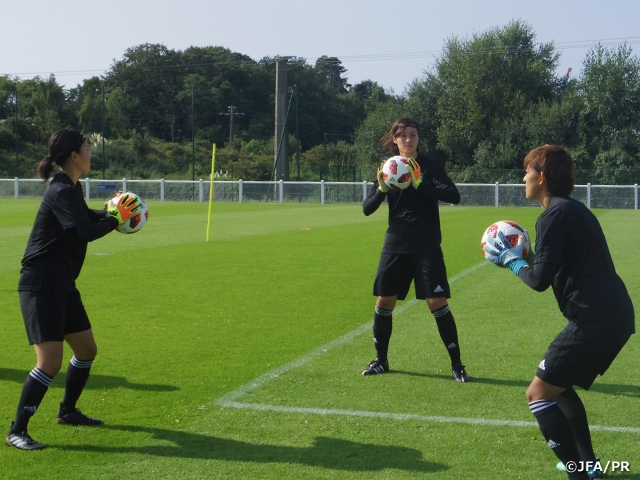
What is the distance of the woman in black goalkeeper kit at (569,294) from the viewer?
12.7 ft

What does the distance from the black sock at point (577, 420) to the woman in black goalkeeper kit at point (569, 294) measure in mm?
80

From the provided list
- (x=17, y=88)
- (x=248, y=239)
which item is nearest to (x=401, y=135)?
(x=248, y=239)

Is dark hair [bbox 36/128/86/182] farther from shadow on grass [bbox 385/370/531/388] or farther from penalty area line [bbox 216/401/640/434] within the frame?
shadow on grass [bbox 385/370/531/388]

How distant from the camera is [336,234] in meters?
21.6

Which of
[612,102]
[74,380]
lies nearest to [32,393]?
[74,380]

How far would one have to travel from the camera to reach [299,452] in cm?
474

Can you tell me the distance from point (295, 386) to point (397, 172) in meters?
1.79

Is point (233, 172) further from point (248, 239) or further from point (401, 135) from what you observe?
point (401, 135)

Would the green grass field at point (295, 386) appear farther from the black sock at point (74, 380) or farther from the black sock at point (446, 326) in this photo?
the black sock at point (446, 326)

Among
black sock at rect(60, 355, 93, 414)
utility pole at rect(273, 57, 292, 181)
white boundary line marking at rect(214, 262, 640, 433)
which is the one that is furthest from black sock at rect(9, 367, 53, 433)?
utility pole at rect(273, 57, 292, 181)

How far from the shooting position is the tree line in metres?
49.4

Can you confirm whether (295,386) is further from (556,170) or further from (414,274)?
(556,170)

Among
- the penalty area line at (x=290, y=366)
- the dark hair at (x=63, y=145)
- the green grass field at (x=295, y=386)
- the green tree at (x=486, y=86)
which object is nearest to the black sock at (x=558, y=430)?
the green grass field at (x=295, y=386)

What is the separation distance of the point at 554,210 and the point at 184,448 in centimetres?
253
